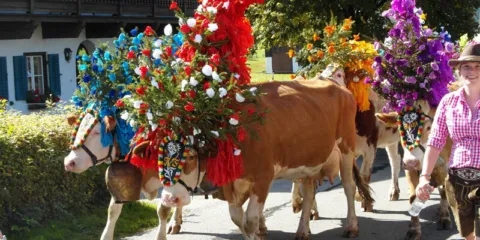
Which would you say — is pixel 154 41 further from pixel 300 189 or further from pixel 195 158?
pixel 300 189

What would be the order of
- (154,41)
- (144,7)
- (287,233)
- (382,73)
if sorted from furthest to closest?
(144,7) → (287,233) → (382,73) → (154,41)

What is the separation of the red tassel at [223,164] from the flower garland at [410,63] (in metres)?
2.35

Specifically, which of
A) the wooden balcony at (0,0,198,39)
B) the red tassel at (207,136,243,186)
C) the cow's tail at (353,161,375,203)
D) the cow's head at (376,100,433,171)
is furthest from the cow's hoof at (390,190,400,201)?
the wooden balcony at (0,0,198,39)

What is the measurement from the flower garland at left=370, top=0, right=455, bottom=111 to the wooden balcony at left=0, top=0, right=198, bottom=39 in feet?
45.3

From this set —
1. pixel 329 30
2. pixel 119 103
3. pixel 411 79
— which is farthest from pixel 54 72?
pixel 119 103

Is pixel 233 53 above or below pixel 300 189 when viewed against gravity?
above

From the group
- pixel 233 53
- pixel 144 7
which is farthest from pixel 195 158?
pixel 144 7

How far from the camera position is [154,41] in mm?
7688

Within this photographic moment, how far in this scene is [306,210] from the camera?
29.3ft

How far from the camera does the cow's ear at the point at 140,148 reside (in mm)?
7058

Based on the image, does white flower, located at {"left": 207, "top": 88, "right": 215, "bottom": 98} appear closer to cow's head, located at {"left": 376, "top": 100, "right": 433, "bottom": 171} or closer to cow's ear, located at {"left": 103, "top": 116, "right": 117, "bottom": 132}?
cow's ear, located at {"left": 103, "top": 116, "right": 117, "bottom": 132}

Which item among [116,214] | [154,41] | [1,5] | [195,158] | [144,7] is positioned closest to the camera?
[195,158]

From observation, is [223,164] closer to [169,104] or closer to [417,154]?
A: [169,104]

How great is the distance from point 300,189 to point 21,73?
13.4 metres
